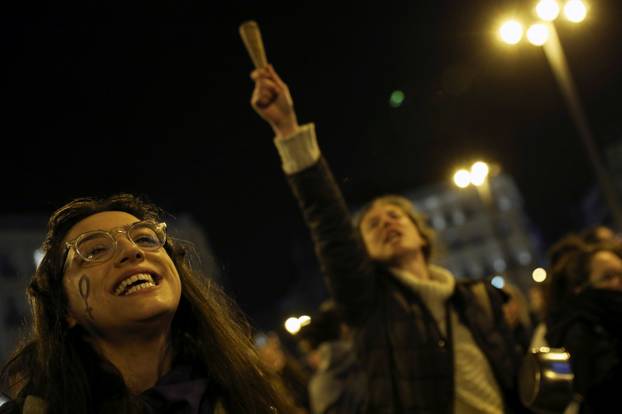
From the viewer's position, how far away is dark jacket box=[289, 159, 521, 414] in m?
3.50

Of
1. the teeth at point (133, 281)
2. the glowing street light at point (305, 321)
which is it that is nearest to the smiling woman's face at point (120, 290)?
the teeth at point (133, 281)

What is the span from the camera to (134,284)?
2525 mm

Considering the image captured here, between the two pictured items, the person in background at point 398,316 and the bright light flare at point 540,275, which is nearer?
the person in background at point 398,316

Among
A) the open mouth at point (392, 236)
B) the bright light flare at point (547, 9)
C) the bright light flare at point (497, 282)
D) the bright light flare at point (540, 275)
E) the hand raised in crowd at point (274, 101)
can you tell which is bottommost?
the bright light flare at point (540, 275)

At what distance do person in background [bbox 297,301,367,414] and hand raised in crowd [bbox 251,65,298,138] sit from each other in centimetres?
159

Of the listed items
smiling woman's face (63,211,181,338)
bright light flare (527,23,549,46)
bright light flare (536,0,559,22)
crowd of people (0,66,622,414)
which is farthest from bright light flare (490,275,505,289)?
bright light flare (527,23,549,46)

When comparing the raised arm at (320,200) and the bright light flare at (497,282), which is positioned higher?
the raised arm at (320,200)

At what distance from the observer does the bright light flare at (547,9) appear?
8.77m

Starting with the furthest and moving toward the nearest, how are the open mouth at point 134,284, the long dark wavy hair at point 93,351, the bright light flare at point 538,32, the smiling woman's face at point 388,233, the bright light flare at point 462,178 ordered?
the bright light flare at point 462,178 < the bright light flare at point 538,32 < the smiling woman's face at point 388,233 < the open mouth at point 134,284 < the long dark wavy hair at point 93,351

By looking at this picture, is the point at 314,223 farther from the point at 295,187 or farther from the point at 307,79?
the point at 307,79

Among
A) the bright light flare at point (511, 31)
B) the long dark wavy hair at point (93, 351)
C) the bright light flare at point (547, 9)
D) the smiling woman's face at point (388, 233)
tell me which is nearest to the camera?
the long dark wavy hair at point (93, 351)

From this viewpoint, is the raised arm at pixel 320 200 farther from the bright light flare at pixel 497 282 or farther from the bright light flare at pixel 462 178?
the bright light flare at pixel 462 178

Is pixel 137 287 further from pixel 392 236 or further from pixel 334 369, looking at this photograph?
pixel 334 369

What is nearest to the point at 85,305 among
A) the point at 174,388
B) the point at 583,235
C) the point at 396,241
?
the point at 174,388
